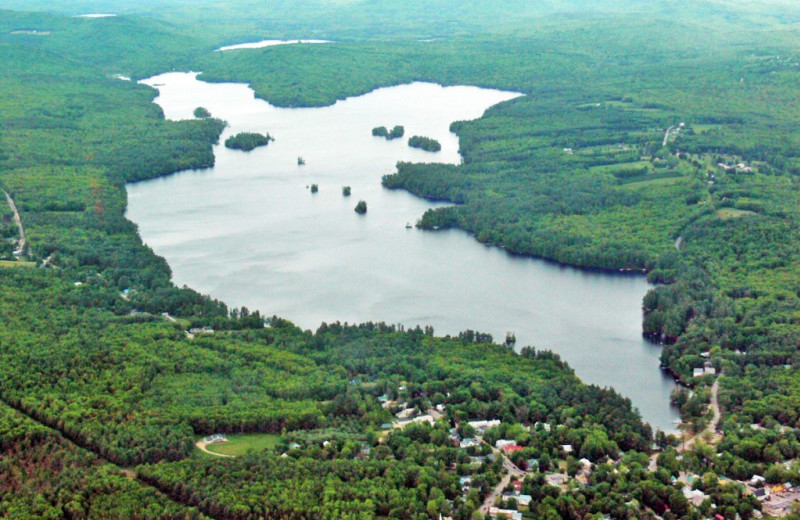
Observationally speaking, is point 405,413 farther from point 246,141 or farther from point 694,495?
point 246,141

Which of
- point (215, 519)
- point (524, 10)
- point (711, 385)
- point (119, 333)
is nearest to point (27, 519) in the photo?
point (215, 519)

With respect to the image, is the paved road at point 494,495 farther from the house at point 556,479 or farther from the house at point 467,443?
the house at point 467,443

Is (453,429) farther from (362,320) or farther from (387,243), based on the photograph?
(387,243)

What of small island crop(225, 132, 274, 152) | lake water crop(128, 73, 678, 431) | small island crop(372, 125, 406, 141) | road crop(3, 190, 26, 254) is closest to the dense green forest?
road crop(3, 190, 26, 254)

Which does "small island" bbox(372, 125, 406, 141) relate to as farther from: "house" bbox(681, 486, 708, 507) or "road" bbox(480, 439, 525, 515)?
"house" bbox(681, 486, 708, 507)

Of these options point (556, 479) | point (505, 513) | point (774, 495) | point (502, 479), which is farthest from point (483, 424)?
point (774, 495)

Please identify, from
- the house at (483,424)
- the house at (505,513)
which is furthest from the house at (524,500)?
the house at (483,424)
